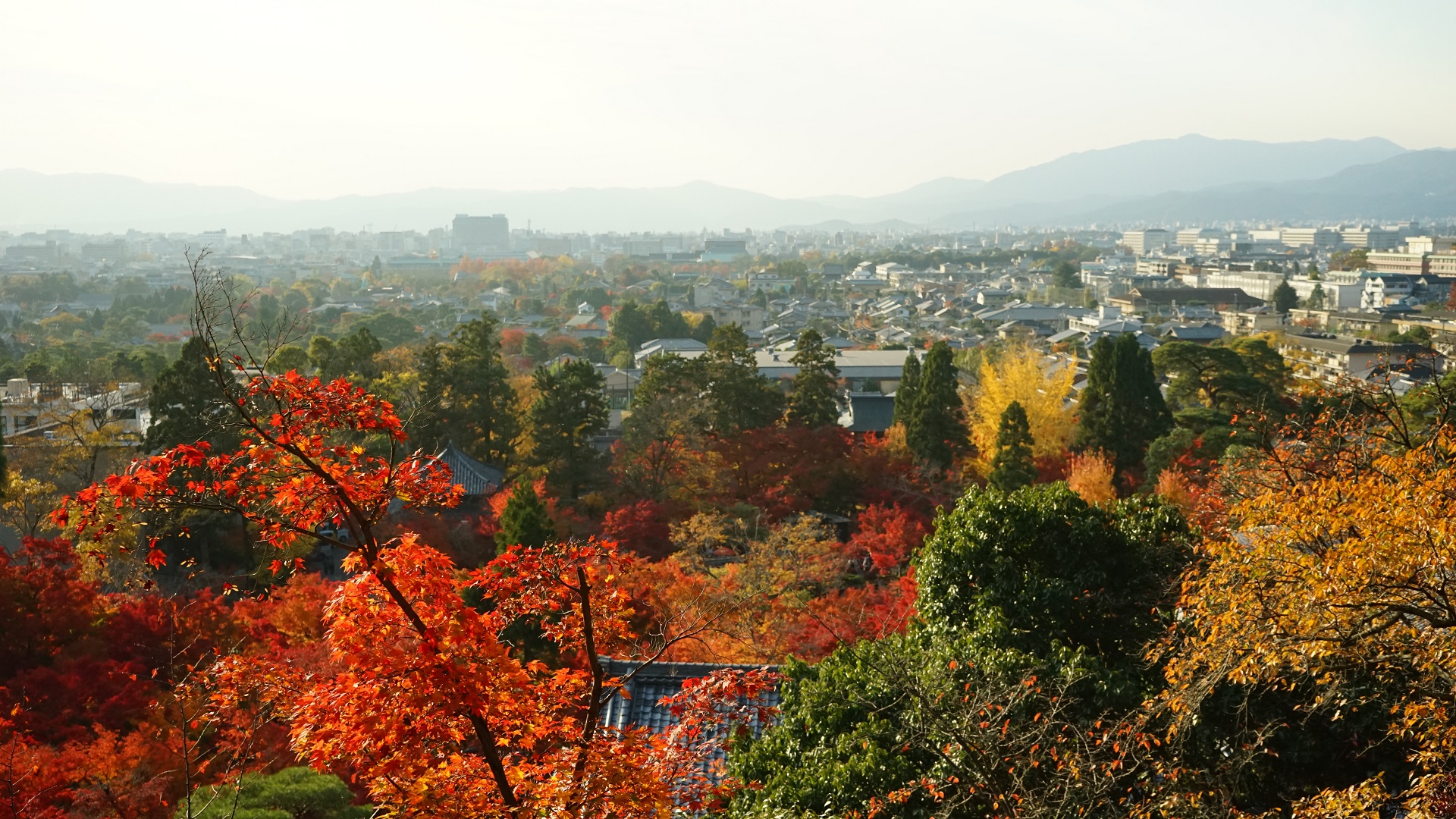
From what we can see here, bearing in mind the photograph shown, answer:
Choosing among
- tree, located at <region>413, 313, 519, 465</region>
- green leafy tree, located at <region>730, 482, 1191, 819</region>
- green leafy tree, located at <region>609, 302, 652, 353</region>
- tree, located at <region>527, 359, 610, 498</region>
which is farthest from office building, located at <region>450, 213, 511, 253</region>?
green leafy tree, located at <region>730, 482, 1191, 819</region>

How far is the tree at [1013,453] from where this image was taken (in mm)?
16828

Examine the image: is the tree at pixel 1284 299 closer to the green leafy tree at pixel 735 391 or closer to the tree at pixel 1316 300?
the tree at pixel 1316 300

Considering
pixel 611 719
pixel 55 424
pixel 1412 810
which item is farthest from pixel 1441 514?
pixel 55 424

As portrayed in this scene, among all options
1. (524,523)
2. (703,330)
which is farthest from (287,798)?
(703,330)

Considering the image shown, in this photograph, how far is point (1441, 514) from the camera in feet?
15.8

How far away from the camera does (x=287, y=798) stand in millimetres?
7000

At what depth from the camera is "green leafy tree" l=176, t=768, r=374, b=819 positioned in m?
6.71

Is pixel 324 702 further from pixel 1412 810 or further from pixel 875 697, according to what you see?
pixel 1412 810

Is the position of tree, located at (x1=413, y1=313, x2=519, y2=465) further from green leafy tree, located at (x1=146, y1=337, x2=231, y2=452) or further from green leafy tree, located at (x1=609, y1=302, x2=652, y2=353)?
green leafy tree, located at (x1=609, y1=302, x2=652, y2=353)

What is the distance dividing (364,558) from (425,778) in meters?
0.83

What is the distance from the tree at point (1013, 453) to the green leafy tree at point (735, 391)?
4.95 meters

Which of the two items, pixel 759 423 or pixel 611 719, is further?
pixel 759 423

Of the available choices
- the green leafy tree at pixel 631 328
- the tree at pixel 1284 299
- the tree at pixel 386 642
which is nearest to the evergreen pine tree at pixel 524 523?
the tree at pixel 386 642

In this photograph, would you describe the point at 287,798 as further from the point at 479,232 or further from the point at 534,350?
the point at 479,232
